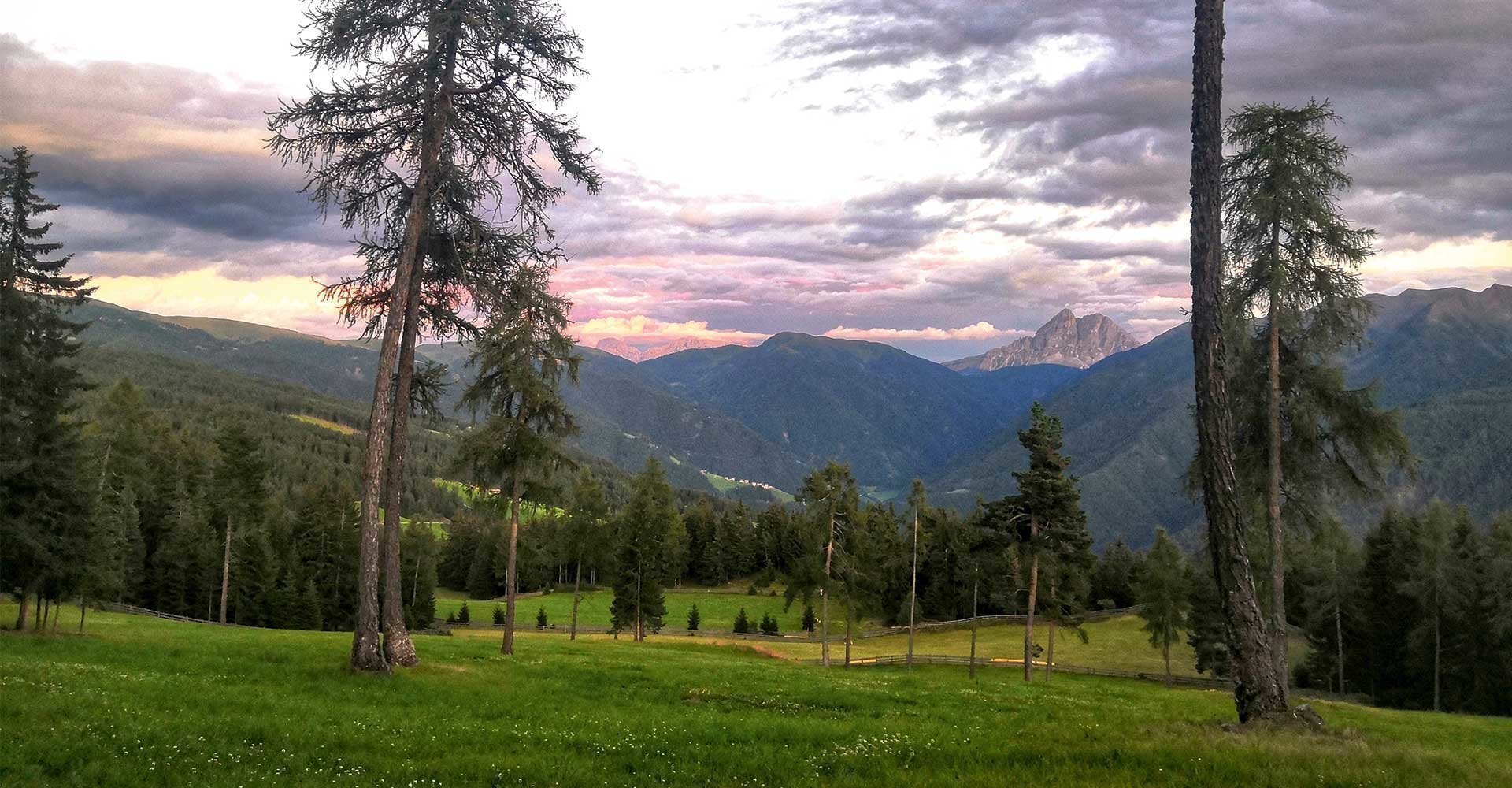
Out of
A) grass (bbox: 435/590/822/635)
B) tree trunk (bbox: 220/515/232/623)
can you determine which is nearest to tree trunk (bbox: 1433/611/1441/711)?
grass (bbox: 435/590/822/635)

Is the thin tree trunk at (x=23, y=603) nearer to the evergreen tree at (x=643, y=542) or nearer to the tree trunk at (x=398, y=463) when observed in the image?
the tree trunk at (x=398, y=463)

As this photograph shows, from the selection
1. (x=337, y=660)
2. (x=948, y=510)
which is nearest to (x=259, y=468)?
(x=337, y=660)

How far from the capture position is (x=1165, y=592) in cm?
5469

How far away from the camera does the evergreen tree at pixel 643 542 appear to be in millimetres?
53656

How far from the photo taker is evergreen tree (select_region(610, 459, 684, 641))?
53.7 m

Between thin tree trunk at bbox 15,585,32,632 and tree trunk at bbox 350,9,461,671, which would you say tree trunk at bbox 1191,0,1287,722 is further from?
thin tree trunk at bbox 15,585,32,632

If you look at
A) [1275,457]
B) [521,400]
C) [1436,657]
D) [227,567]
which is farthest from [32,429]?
[1436,657]

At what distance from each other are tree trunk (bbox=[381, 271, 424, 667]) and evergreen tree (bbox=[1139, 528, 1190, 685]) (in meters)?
52.1

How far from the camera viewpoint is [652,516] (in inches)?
2109

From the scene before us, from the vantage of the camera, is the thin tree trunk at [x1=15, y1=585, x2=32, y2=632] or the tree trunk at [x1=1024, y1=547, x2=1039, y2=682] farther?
the tree trunk at [x1=1024, y1=547, x2=1039, y2=682]

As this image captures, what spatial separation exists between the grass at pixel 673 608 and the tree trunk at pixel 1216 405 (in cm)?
7747

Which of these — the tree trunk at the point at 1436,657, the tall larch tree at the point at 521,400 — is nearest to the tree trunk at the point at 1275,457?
the tall larch tree at the point at 521,400

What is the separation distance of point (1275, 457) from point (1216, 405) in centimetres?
1280

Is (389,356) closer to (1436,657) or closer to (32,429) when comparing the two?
(32,429)
